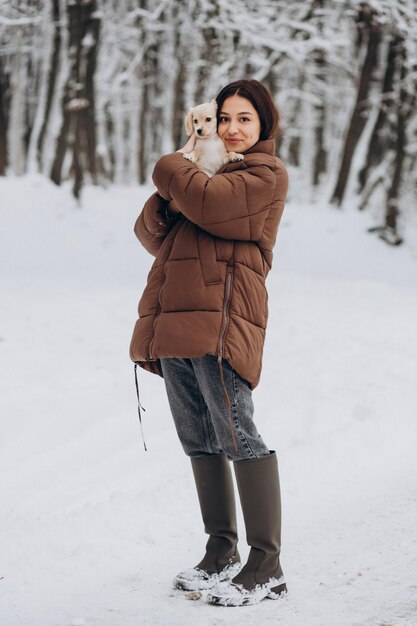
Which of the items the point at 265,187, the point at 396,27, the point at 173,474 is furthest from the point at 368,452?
the point at 396,27

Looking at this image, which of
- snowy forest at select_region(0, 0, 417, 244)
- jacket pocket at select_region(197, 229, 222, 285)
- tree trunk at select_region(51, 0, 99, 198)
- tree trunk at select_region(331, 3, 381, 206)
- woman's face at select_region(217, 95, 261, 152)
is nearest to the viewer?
jacket pocket at select_region(197, 229, 222, 285)

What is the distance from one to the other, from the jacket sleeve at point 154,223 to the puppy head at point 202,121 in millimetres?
314

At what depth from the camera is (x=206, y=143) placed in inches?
135

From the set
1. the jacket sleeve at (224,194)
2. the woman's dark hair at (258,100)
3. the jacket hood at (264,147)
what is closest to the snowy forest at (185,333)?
the jacket sleeve at (224,194)

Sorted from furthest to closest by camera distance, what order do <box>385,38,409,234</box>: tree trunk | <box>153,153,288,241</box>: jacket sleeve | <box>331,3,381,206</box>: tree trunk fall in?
1. <box>331,3,381,206</box>: tree trunk
2. <box>385,38,409,234</box>: tree trunk
3. <box>153,153,288,241</box>: jacket sleeve

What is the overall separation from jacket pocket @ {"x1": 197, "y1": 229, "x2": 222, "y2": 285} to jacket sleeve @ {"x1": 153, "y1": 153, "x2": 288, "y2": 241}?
8cm

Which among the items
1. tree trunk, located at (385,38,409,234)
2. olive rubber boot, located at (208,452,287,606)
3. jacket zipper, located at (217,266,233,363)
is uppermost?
jacket zipper, located at (217,266,233,363)

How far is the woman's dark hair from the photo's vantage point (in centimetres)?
350

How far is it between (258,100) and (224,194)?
0.52m

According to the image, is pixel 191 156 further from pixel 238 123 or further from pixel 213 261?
pixel 213 261

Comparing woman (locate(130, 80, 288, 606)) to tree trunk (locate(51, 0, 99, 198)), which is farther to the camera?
tree trunk (locate(51, 0, 99, 198))

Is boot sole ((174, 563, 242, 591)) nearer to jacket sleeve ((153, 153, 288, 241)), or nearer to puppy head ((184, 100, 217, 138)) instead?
jacket sleeve ((153, 153, 288, 241))

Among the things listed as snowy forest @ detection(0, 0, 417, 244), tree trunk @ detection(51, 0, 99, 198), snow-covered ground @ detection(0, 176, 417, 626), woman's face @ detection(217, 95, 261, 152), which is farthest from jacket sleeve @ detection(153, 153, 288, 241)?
tree trunk @ detection(51, 0, 99, 198)

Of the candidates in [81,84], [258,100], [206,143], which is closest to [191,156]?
[206,143]
